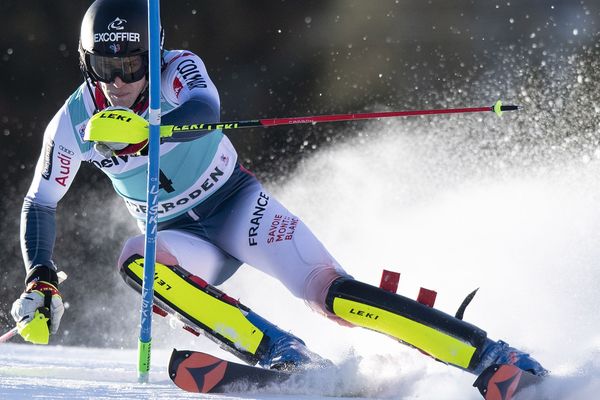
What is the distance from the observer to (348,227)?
19.8ft

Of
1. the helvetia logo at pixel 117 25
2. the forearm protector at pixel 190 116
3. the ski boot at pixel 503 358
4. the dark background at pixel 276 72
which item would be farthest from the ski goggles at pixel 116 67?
the dark background at pixel 276 72

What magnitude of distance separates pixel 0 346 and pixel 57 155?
224 cm

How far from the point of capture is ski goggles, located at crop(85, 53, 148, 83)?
3.62 metres

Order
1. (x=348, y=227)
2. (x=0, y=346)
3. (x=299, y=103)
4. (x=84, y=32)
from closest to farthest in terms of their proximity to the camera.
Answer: (x=84, y=32) < (x=0, y=346) < (x=348, y=227) < (x=299, y=103)

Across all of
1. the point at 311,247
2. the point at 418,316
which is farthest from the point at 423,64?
the point at 418,316

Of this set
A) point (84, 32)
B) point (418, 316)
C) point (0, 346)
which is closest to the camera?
point (418, 316)

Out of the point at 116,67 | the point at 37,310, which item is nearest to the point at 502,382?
the point at 37,310

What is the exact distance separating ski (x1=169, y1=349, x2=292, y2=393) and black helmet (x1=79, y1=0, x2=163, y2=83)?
114cm

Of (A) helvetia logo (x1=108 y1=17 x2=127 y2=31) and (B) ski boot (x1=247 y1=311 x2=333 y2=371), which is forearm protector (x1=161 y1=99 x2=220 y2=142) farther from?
(B) ski boot (x1=247 y1=311 x2=333 y2=371)

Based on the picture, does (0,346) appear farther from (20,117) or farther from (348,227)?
(348,227)

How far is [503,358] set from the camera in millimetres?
3213

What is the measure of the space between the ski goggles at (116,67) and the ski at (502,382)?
63.8 inches

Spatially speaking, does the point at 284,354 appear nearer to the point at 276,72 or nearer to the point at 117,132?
the point at 117,132

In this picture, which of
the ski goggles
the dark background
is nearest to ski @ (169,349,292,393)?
the ski goggles
